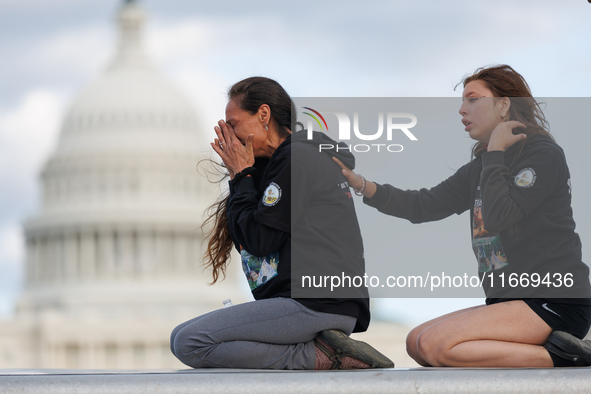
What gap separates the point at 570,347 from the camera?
365cm

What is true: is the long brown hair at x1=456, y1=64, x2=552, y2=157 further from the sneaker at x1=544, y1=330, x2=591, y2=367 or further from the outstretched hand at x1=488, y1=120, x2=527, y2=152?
the sneaker at x1=544, y1=330, x2=591, y2=367

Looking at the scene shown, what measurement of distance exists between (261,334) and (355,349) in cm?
36

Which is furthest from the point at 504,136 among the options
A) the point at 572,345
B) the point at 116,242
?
the point at 116,242

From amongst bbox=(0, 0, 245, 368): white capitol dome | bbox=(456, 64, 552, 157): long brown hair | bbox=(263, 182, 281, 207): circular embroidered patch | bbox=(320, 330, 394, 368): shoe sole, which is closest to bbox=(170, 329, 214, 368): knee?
bbox=(320, 330, 394, 368): shoe sole

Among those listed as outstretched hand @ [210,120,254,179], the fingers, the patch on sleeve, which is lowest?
the patch on sleeve

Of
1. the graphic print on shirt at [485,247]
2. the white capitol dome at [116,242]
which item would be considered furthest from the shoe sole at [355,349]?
the white capitol dome at [116,242]

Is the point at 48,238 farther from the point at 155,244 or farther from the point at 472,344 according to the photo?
the point at 472,344

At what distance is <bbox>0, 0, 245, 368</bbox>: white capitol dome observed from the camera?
60156mm

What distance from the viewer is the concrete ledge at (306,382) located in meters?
3.03

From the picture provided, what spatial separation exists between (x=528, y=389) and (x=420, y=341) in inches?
30.4

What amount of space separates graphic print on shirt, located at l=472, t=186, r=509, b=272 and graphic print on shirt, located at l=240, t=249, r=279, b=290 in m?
0.81

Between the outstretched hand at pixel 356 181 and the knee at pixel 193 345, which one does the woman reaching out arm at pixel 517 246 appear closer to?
the outstretched hand at pixel 356 181

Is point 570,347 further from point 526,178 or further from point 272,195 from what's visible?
point 272,195

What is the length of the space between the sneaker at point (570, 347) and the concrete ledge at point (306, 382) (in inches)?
18.0
